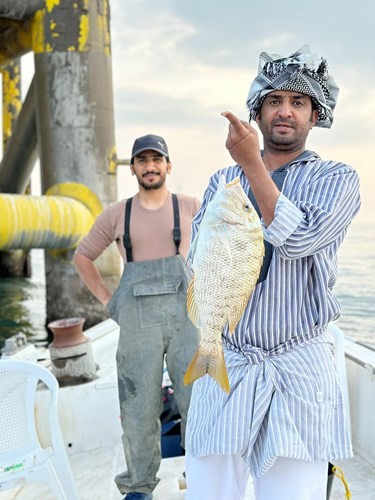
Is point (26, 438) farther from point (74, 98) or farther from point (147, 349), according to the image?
point (74, 98)

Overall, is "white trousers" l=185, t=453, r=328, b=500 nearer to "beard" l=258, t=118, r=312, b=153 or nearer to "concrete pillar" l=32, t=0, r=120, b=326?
"beard" l=258, t=118, r=312, b=153

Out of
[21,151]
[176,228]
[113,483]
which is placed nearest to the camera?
[176,228]

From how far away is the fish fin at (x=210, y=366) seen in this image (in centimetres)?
177

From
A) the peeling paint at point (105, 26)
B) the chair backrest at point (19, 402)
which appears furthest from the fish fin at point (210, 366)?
the peeling paint at point (105, 26)

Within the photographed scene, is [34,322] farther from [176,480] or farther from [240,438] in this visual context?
[240,438]

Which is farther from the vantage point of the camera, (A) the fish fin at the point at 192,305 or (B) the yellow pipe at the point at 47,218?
(B) the yellow pipe at the point at 47,218

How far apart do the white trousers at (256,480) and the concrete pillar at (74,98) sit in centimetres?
946

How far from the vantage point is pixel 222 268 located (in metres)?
1.71

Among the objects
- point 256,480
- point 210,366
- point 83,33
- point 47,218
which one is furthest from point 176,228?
point 83,33

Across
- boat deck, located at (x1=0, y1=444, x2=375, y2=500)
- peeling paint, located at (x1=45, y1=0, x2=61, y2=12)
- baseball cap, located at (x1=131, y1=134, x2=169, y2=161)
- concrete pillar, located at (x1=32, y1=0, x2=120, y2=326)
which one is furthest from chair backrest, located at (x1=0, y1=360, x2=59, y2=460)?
peeling paint, located at (x1=45, y1=0, x2=61, y2=12)

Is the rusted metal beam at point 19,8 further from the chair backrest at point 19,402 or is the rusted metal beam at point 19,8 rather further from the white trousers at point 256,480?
the white trousers at point 256,480

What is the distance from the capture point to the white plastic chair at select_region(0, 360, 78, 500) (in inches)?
109

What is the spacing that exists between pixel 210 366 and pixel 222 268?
1.17 feet

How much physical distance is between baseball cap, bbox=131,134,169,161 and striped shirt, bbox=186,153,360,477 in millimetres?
1574
